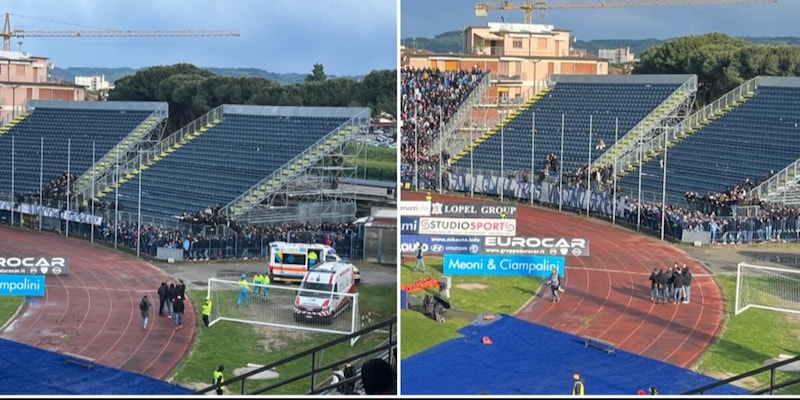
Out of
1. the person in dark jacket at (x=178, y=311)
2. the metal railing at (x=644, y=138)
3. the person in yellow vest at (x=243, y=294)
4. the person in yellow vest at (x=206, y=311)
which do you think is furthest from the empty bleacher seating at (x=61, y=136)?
the metal railing at (x=644, y=138)

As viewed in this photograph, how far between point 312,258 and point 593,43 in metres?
9.41

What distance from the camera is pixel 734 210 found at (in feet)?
50.3

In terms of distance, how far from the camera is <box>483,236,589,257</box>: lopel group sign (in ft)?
42.6

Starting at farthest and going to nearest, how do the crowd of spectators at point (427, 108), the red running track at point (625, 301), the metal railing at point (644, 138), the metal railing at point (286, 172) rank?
1. the metal railing at point (644, 138)
2. the crowd of spectators at point (427, 108)
3. the metal railing at point (286, 172)
4. the red running track at point (625, 301)

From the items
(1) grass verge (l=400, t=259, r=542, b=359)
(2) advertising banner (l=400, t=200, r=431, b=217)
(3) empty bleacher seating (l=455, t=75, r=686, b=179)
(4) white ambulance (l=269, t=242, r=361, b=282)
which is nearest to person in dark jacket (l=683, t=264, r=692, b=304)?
(1) grass verge (l=400, t=259, r=542, b=359)

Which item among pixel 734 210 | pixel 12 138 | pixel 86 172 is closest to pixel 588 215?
pixel 734 210

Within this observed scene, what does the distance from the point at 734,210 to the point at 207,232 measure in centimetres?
760

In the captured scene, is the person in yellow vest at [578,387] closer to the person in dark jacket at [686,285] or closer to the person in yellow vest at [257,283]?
the person in dark jacket at [686,285]

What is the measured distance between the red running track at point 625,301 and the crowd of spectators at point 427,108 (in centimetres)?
152

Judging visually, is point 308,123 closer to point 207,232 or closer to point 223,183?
point 223,183

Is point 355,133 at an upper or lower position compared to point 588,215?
upper

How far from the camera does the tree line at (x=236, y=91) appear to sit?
15938 millimetres

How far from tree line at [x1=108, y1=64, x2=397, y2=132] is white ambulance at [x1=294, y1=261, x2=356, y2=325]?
4.87 meters

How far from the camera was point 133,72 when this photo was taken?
17.7m
